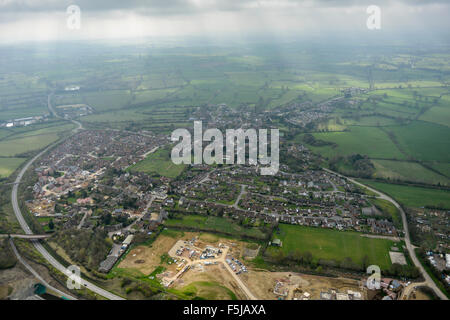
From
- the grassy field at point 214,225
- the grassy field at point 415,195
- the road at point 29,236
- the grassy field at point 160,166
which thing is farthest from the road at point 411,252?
the road at point 29,236

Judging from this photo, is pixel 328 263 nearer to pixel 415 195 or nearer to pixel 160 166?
pixel 415 195

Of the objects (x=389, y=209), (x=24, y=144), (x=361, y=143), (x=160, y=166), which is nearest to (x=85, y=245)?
(x=160, y=166)

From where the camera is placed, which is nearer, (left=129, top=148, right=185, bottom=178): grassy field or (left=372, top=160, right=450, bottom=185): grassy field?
(left=372, top=160, right=450, bottom=185): grassy field

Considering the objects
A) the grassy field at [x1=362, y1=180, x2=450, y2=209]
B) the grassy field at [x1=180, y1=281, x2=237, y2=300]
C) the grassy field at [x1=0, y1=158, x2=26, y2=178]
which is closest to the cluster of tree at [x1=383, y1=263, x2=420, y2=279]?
the grassy field at [x1=362, y1=180, x2=450, y2=209]

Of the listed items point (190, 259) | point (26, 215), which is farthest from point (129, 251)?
point (26, 215)

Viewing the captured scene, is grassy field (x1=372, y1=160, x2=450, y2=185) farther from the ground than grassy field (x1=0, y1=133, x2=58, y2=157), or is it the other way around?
grassy field (x1=0, y1=133, x2=58, y2=157)

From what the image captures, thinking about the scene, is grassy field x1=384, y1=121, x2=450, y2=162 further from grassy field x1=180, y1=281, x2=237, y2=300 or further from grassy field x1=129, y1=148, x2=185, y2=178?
grassy field x1=180, y1=281, x2=237, y2=300

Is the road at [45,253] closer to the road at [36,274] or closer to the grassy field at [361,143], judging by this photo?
the road at [36,274]
